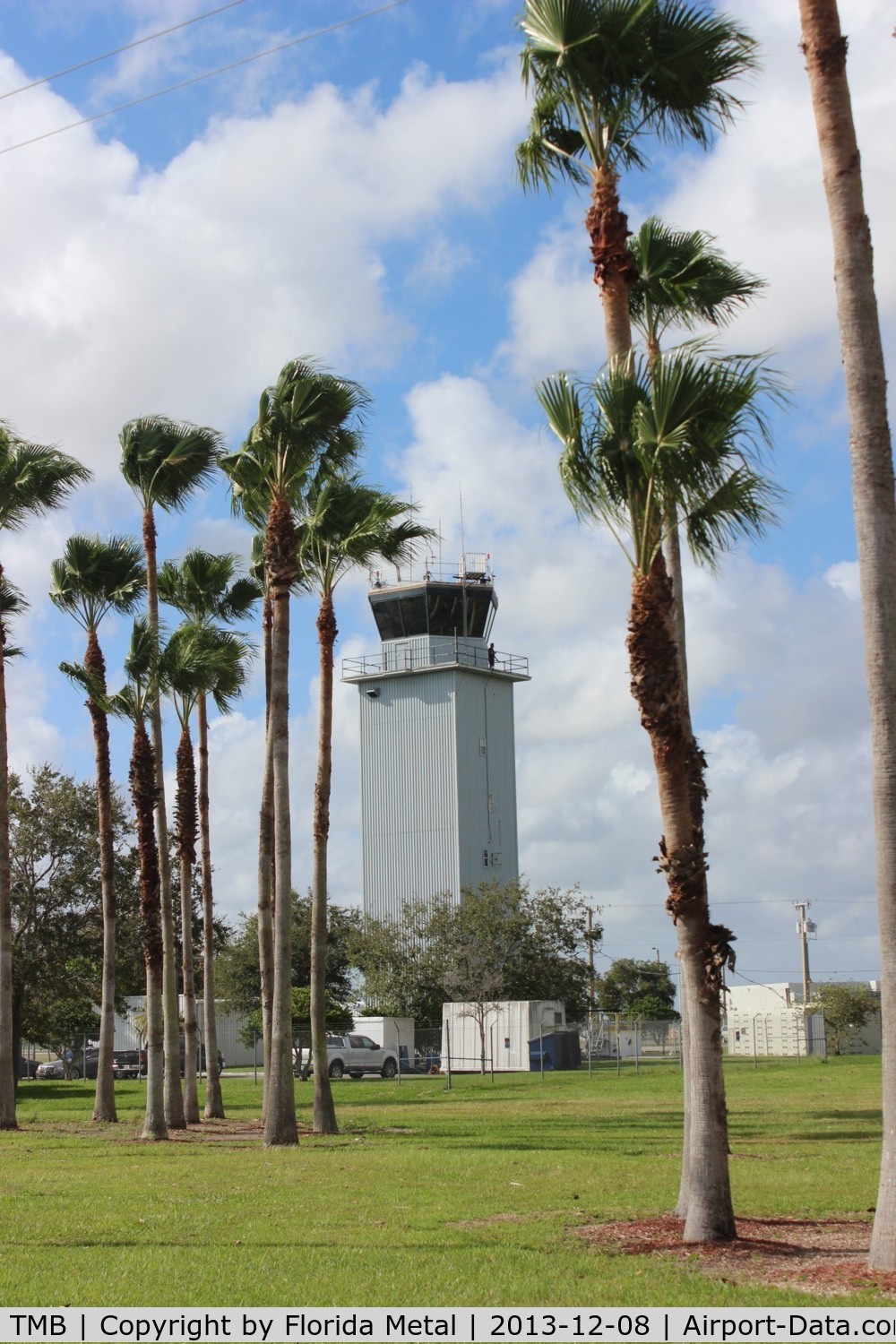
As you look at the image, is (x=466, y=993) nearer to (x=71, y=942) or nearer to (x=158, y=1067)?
(x=71, y=942)

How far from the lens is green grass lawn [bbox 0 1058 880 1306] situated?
372 inches

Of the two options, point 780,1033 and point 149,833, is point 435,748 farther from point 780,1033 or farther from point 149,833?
point 149,833

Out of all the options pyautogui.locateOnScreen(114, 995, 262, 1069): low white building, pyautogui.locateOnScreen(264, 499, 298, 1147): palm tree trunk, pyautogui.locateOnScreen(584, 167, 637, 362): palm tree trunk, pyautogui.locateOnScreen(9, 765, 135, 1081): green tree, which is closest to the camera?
pyautogui.locateOnScreen(584, 167, 637, 362): palm tree trunk

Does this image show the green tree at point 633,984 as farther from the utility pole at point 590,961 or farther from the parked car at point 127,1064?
the parked car at point 127,1064

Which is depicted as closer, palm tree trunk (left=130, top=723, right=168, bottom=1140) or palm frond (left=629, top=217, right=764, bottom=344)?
palm frond (left=629, top=217, right=764, bottom=344)

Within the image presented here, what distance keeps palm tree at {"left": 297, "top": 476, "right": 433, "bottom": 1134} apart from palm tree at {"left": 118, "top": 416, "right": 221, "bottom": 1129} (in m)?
2.52

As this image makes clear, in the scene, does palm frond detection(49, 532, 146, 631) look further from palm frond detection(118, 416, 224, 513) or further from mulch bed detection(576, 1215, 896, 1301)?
mulch bed detection(576, 1215, 896, 1301)

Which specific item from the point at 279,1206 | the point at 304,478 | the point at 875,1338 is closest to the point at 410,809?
the point at 304,478

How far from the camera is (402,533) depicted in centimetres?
2634

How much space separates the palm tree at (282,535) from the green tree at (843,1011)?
40.1 m

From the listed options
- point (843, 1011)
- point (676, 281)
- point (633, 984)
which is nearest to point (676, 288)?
point (676, 281)

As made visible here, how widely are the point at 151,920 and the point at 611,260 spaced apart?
1658 cm

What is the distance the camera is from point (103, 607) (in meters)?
29.5

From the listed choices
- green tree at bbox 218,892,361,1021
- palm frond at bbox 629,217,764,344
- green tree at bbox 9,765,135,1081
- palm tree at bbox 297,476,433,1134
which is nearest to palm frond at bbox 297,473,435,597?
palm tree at bbox 297,476,433,1134
